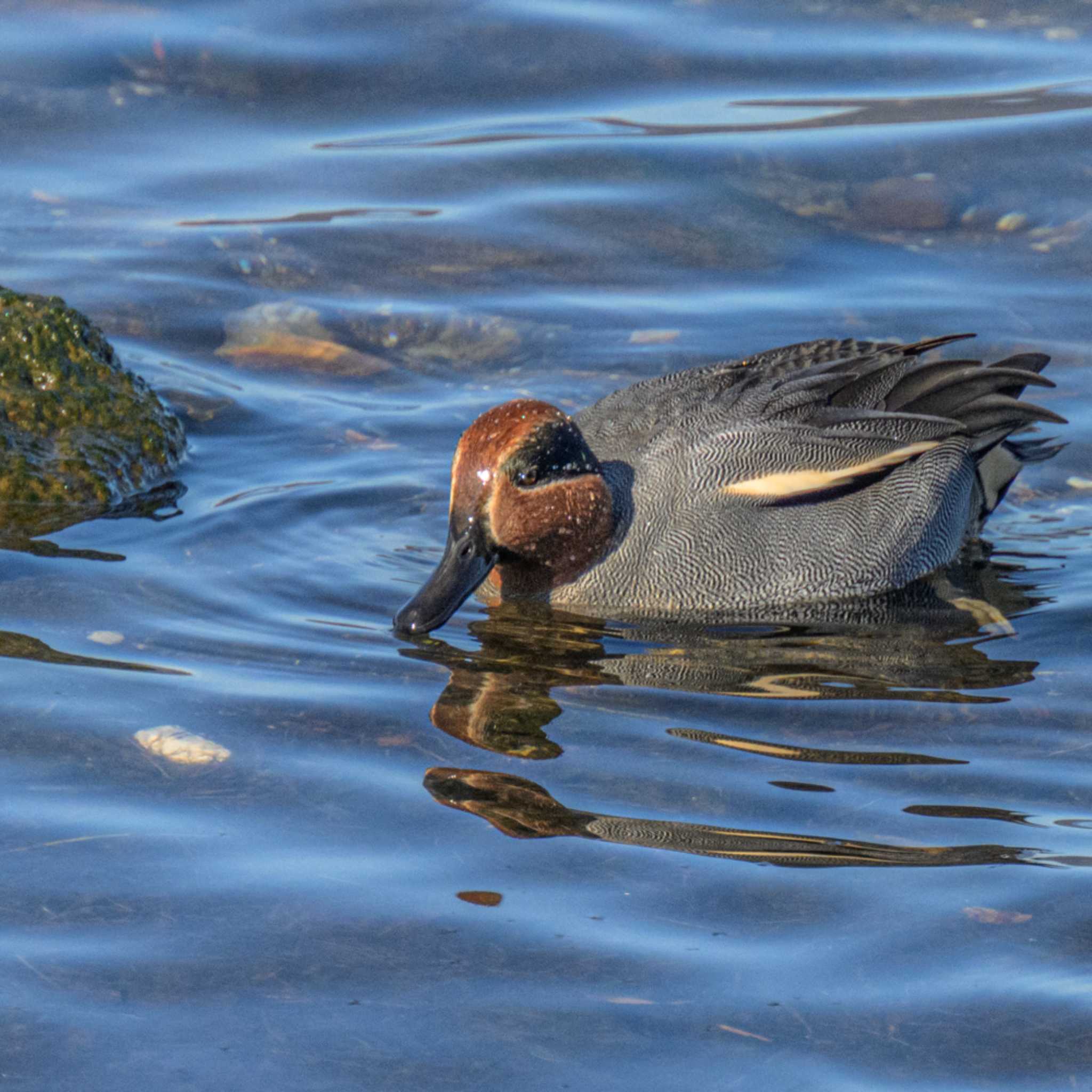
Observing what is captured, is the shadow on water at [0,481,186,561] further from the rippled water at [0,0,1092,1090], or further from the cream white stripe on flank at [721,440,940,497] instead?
the cream white stripe on flank at [721,440,940,497]

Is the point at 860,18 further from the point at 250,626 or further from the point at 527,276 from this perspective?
the point at 250,626

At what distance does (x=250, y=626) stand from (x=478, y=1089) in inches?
97.4

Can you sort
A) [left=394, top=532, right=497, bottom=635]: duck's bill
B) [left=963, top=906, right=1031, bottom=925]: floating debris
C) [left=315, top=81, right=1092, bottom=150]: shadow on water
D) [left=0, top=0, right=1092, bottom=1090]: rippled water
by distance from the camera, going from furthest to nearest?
[left=315, top=81, right=1092, bottom=150]: shadow on water
[left=394, top=532, right=497, bottom=635]: duck's bill
[left=963, top=906, right=1031, bottom=925]: floating debris
[left=0, top=0, right=1092, bottom=1090]: rippled water

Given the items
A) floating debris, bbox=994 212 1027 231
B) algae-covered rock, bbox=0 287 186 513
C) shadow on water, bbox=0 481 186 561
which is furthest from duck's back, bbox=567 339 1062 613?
floating debris, bbox=994 212 1027 231

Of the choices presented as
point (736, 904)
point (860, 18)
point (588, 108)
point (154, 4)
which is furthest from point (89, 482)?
point (860, 18)

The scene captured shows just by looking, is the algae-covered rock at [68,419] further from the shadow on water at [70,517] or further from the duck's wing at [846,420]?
the duck's wing at [846,420]

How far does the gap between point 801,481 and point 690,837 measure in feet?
6.92

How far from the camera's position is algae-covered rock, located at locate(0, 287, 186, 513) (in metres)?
6.60

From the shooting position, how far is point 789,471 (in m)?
5.95

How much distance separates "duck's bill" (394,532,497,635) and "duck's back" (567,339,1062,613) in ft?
1.31

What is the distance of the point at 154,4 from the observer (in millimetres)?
12000

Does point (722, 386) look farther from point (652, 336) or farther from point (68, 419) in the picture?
point (68, 419)

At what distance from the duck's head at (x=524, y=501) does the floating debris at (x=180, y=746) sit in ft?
3.90

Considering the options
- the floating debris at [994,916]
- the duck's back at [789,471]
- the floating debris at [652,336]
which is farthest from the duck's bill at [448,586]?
the floating debris at [652,336]
